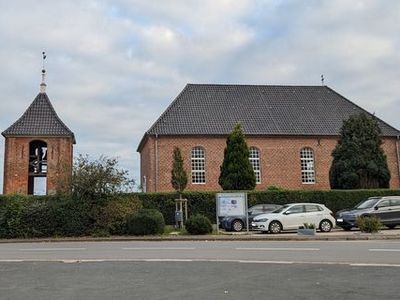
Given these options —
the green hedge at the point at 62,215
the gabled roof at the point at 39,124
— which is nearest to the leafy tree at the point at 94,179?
the green hedge at the point at 62,215

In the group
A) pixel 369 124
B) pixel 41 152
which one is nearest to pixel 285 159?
pixel 369 124

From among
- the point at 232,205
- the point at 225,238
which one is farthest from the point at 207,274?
the point at 232,205

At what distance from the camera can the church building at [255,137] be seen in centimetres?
4441

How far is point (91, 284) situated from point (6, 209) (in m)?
18.1

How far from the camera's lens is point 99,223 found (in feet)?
84.2

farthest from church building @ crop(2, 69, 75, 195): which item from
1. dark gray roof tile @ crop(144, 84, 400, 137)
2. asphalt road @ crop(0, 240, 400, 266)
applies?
asphalt road @ crop(0, 240, 400, 266)

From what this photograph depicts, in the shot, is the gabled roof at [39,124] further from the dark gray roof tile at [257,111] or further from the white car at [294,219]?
the white car at [294,219]

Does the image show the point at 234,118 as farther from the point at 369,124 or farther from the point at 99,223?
the point at 99,223

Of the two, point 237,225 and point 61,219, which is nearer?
point 61,219

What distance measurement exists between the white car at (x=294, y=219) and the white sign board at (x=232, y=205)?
900 millimetres

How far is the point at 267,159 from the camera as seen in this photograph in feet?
149

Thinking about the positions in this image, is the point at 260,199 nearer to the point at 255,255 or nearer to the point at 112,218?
the point at 112,218

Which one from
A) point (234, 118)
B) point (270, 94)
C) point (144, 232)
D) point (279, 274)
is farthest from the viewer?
point (270, 94)

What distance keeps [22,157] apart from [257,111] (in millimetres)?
21120
